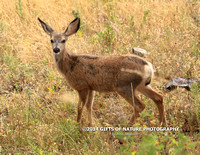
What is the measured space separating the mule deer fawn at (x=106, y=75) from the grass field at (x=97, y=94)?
0.26 metres

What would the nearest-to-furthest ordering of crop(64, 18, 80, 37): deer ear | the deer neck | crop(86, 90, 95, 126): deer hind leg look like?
crop(86, 90, 95, 126): deer hind leg, the deer neck, crop(64, 18, 80, 37): deer ear

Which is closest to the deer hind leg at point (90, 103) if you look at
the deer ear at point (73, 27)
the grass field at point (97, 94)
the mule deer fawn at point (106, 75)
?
the mule deer fawn at point (106, 75)

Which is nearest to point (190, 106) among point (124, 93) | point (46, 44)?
point (124, 93)

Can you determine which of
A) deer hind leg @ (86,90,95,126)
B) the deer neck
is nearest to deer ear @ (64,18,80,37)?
the deer neck

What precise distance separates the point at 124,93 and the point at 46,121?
1429 millimetres

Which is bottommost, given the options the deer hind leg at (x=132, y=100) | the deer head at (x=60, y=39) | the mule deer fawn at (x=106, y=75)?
the deer hind leg at (x=132, y=100)

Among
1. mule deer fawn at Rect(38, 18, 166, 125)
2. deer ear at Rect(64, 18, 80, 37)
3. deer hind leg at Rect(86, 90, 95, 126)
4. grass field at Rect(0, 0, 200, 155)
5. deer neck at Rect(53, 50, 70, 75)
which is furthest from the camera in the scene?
deer ear at Rect(64, 18, 80, 37)

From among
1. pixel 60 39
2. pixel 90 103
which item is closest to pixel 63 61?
pixel 60 39

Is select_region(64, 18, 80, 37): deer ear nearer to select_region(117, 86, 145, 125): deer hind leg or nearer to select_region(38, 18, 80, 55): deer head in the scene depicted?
select_region(38, 18, 80, 55): deer head

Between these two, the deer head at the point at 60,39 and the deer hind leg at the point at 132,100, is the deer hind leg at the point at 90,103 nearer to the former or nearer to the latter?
the deer hind leg at the point at 132,100

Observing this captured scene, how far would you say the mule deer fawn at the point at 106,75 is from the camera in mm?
5207

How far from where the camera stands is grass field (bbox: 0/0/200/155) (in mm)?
4837

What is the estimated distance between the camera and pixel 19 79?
23.1 feet

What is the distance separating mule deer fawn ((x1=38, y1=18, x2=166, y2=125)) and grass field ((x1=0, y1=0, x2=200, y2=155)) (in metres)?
0.26
